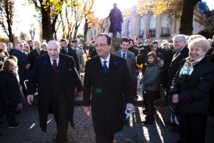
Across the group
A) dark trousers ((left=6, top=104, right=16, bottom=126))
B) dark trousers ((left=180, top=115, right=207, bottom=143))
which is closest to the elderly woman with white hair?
dark trousers ((left=180, top=115, right=207, bottom=143))

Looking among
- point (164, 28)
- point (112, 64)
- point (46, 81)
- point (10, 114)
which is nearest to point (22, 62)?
point (10, 114)

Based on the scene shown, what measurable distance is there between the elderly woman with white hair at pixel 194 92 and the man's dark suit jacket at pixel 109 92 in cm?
81

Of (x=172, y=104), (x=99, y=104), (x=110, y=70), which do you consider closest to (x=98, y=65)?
(x=110, y=70)

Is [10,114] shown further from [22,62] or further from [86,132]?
[22,62]

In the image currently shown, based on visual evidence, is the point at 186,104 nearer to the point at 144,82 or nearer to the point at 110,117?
the point at 110,117

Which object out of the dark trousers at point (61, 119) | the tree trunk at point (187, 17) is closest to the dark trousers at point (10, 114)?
the dark trousers at point (61, 119)

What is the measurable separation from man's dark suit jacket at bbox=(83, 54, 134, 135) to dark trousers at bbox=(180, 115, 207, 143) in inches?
37.3

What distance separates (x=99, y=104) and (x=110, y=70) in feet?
1.79

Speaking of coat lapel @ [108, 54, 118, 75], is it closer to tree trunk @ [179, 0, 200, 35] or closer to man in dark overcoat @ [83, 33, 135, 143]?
man in dark overcoat @ [83, 33, 135, 143]

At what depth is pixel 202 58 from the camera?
159 inches

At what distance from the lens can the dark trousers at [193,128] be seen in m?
4.12

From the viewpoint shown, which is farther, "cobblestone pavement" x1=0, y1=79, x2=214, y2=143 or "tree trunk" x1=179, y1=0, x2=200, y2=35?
"tree trunk" x1=179, y1=0, x2=200, y2=35

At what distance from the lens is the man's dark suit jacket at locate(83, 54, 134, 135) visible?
4.07 m

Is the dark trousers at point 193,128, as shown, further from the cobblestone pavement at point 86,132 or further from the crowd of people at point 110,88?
the cobblestone pavement at point 86,132
